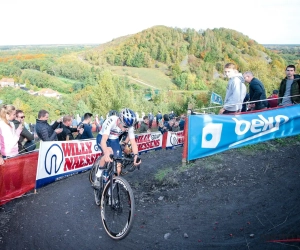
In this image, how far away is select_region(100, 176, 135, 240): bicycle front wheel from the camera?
4.58 m

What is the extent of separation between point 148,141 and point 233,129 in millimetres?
6365

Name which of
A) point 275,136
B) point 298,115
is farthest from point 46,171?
point 298,115

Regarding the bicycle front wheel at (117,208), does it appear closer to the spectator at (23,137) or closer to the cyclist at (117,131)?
the cyclist at (117,131)

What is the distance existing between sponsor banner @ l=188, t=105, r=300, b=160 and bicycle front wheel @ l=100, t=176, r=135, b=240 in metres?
2.90

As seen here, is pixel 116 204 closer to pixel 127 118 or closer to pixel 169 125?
pixel 127 118

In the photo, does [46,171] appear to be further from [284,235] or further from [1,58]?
[1,58]

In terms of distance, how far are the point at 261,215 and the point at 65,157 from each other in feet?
17.5

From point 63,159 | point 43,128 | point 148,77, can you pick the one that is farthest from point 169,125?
point 148,77

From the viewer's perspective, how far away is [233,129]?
753 centimetres

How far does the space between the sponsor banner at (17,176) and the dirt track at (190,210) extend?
263 mm

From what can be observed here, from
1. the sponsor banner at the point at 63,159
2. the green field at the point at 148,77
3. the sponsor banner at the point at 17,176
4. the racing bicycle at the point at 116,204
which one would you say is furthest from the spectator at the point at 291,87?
the green field at the point at 148,77

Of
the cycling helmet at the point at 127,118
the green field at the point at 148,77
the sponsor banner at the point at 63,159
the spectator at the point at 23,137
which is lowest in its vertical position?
the green field at the point at 148,77

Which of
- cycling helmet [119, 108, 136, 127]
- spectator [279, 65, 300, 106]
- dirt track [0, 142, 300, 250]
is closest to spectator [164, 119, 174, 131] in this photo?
spectator [279, 65, 300, 106]

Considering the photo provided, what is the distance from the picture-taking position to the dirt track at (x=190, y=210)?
454 centimetres
